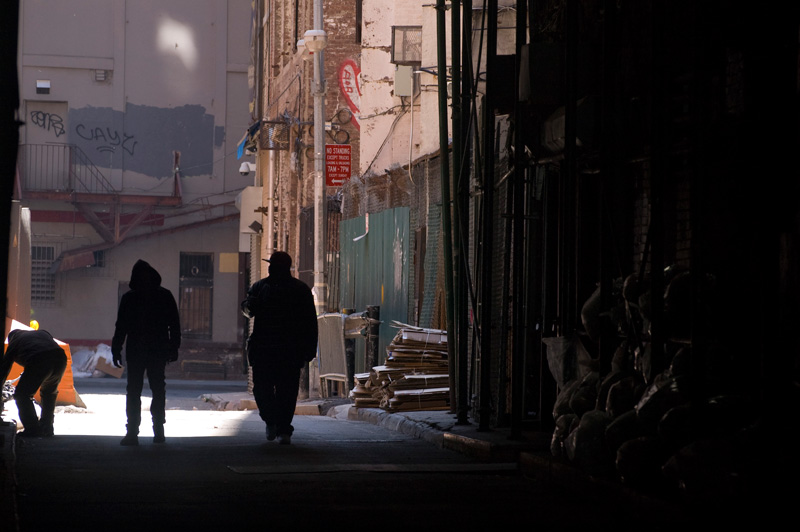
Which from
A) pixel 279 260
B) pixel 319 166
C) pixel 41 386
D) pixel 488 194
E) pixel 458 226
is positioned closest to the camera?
pixel 488 194

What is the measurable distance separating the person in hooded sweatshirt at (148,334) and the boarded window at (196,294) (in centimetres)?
2648

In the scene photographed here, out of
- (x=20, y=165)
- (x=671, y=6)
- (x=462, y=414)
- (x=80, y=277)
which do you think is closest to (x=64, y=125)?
(x=20, y=165)

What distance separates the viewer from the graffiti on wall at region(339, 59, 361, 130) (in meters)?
26.7

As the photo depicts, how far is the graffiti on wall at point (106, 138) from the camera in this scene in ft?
120

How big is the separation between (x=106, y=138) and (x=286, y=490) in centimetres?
3079

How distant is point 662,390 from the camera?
24.5 ft

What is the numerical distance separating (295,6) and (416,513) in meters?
23.1

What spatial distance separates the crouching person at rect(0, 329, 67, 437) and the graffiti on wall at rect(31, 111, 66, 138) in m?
25.1

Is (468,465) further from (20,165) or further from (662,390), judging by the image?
(20,165)

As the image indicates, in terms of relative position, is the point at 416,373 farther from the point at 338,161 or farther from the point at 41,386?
the point at 338,161

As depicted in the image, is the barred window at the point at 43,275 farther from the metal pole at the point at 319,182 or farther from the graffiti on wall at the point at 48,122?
the metal pole at the point at 319,182

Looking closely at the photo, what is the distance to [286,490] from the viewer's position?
773cm

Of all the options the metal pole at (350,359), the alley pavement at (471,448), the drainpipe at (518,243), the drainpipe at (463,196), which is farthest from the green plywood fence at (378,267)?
the drainpipe at (518,243)

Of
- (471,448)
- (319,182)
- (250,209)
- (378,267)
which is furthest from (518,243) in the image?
(250,209)
